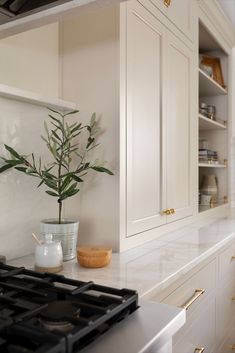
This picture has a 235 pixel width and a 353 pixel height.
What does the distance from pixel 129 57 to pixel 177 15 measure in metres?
0.63

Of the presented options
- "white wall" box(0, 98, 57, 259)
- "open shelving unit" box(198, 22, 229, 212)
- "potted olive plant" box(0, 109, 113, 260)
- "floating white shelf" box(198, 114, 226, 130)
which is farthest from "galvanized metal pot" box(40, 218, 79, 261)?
"open shelving unit" box(198, 22, 229, 212)

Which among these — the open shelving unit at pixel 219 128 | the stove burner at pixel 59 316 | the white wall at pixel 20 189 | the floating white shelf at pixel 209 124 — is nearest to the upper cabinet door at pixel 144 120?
the white wall at pixel 20 189

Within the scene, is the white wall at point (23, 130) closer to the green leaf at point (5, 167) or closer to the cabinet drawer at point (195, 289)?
the green leaf at point (5, 167)

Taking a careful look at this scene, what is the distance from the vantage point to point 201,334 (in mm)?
1435

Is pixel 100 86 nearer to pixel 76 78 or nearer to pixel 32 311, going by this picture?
pixel 76 78

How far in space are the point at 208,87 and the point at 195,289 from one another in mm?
1836

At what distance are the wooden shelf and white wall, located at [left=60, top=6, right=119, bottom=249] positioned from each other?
1.13m

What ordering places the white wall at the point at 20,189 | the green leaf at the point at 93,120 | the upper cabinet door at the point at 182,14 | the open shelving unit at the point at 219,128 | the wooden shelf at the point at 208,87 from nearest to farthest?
the white wall at the point at 20,189
the green leaf at the point at 93,120
the upper cabinet door at the point at 182,14
the wooden shelf at the point at 208,87
the open shelving unit at the point at 219,128

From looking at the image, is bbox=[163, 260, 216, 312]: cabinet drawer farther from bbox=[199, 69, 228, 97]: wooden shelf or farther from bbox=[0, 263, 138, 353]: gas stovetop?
bbox=[199, 69, 228, 97]: wooden shelf

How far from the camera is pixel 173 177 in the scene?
6.07 feet

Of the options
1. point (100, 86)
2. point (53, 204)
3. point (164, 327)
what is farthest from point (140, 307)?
point (100, 86)

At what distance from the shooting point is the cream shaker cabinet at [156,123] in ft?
4.84

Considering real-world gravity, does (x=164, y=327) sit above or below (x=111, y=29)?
below

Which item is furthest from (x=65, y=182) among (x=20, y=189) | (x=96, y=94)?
(x=96, y=94)
